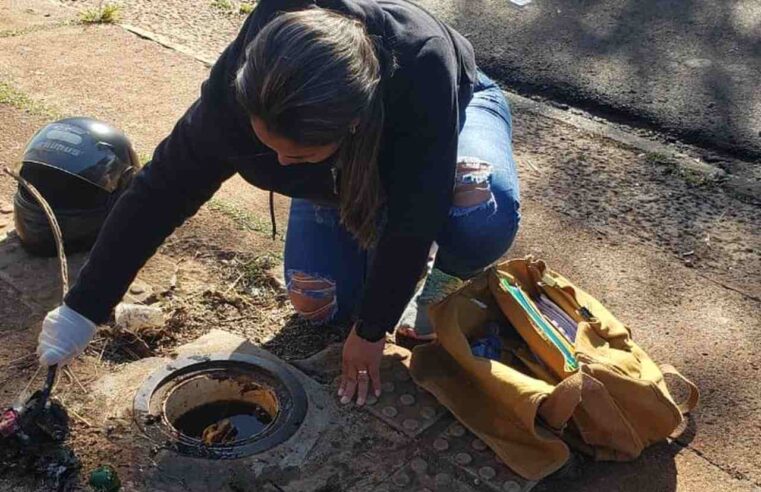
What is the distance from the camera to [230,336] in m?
3.14

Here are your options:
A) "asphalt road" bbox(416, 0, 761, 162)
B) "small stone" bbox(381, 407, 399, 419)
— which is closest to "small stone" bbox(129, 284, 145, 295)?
"small stone" bbox(381, 407, 399, 419)

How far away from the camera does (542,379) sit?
280 cm

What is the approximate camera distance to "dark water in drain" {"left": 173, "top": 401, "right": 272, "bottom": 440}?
9.60ft

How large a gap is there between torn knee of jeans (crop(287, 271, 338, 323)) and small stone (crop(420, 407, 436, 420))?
0.51m

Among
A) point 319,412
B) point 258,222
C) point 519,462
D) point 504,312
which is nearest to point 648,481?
point 519,462

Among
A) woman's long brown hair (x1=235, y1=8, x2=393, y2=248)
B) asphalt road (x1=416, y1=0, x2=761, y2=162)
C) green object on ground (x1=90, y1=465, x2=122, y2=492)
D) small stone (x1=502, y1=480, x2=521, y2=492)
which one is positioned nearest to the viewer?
woman's long brown hair (x1=235, y1=8, x2=393, y2=248)

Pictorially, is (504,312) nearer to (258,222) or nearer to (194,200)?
(194,200)

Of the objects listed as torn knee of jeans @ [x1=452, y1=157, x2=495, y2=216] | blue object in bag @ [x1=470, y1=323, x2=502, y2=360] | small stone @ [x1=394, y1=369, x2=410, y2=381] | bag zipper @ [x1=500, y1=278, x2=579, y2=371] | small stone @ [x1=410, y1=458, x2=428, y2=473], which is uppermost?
torn knee of jeans @ [x1=452, y1=157, x2=495, y2=216]

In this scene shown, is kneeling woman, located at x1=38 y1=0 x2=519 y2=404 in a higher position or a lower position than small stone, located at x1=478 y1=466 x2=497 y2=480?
higher

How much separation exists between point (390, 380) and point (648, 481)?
2.46 feet

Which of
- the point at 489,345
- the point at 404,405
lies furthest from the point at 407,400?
the point at 489,345

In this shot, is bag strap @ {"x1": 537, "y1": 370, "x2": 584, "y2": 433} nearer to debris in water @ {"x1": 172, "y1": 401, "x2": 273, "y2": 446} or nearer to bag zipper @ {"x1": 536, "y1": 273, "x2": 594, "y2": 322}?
bag zipper @ {"x1": 536, "y1": 273, "x2": 594, "y2": 322}

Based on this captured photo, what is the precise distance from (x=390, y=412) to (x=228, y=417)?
481 millimetres

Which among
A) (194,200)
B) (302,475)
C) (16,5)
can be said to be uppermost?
(194,200)
